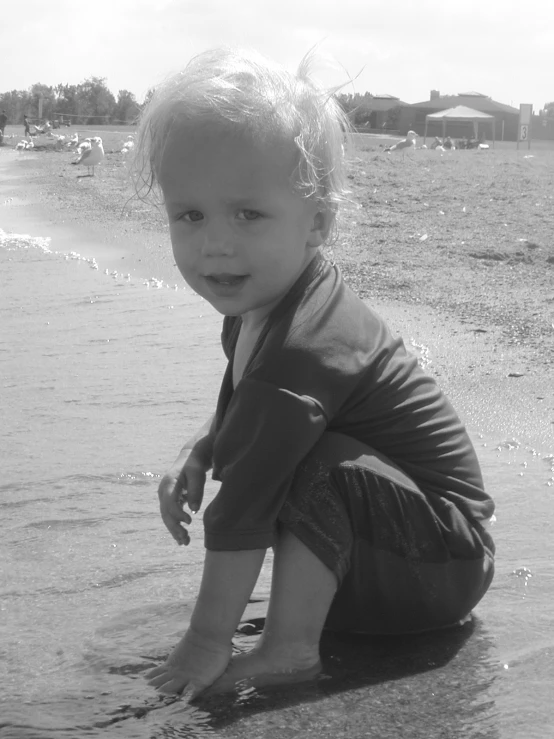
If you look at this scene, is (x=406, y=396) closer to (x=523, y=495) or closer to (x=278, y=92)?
(x=278, y=92)

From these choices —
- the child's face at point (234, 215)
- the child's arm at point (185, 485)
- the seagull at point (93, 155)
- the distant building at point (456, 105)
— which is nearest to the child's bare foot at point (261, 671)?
the child's arm at point (185, 485)

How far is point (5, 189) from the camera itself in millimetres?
14891

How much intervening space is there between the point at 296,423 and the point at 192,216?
42 cm

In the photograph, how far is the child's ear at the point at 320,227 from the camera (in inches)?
72.5

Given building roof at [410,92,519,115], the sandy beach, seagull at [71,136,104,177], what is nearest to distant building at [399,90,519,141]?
building roof at [410,92,519,115]

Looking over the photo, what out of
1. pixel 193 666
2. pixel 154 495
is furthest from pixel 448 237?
pixel 193 666

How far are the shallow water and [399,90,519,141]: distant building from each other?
61.1m

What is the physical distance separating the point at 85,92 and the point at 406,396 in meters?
78.4

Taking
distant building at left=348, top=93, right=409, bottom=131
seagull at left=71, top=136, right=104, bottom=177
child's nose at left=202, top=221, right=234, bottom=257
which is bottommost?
child's nose at left=202, top=221, right=234, bottom=257

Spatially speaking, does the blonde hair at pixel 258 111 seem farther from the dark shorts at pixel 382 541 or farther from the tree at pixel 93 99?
the tree at pixel 93 99

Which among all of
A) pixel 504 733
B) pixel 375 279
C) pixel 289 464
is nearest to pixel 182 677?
pixel 289 464

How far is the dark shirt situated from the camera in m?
1.62

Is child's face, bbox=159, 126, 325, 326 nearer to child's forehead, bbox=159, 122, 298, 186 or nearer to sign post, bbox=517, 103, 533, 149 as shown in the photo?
child's forehead, bbox=159, 122, 298, 186

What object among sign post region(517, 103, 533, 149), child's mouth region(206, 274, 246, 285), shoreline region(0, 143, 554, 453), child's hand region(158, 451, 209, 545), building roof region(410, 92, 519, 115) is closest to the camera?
child's mouth region(206, 274, 246, 285)
